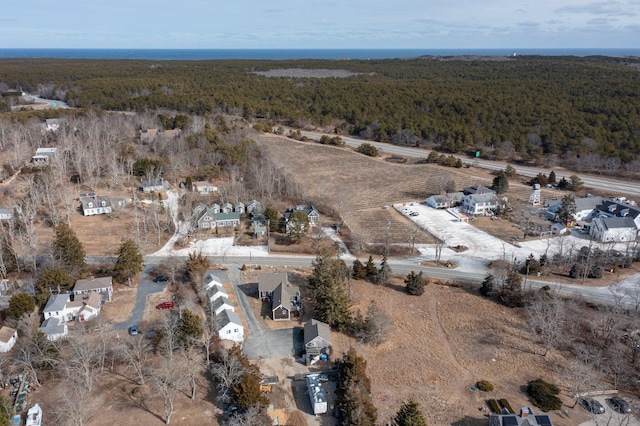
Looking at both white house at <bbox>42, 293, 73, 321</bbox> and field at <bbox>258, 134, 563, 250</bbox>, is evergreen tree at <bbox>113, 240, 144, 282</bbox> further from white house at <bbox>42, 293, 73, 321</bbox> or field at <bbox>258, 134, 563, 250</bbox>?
field at <bbox>258, 134, 563, 250</bbox>

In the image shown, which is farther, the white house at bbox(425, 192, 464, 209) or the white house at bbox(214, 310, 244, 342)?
the white house at bbox(425, 192, 464, 209)

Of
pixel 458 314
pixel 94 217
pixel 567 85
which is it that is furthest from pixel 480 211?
pixel 567 85

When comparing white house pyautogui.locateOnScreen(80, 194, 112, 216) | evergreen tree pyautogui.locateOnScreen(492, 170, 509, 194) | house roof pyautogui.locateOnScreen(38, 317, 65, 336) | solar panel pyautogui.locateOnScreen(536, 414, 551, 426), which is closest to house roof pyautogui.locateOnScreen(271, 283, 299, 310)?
house roof pyautogui.locateOnScreen(38, 317, 65, 336)

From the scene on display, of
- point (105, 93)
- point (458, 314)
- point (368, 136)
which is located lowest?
point (458, 314)

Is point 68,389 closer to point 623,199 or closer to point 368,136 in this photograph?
point 623,199

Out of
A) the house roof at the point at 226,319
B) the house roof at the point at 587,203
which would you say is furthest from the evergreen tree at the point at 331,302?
the house roof at the point at 587,203

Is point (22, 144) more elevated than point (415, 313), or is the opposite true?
point (22, 144)

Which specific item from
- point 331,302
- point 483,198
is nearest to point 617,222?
point 483,198
